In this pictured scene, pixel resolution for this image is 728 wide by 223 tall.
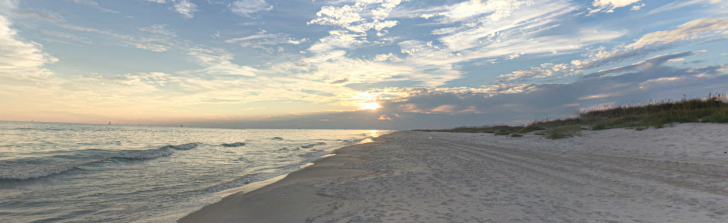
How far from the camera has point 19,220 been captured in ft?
20.6

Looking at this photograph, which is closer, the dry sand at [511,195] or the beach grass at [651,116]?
the dry sand at [511,195]

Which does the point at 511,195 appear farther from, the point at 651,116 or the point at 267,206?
the point at 651,116

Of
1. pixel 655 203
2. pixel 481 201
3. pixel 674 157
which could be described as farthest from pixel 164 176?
pixel 674 157

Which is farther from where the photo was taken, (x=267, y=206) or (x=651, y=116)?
(x=651, y=116)

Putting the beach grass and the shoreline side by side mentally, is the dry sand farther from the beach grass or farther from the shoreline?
the beach grass

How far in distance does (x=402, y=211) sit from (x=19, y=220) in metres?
8.59

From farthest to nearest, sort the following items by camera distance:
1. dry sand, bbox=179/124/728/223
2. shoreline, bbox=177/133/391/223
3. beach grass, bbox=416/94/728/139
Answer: beach grass, bbox=416/94/728/139
shoreline, bbox=177/133/391/223
dry sand, bbox=179/124/728/223

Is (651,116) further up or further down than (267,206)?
further up

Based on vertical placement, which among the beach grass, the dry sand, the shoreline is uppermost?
the beach grass

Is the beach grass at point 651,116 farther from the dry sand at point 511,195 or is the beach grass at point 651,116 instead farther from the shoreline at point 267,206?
the shoreline at point 267,206

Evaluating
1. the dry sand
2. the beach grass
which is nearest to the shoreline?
the dry sand

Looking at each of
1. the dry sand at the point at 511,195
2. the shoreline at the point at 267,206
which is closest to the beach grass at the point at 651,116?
the dry sand at the point at 511,195

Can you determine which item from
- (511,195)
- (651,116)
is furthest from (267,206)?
(651,116)

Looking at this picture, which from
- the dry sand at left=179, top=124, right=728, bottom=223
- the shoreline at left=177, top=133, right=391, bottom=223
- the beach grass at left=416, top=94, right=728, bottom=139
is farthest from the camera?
the beach grass at left=416, top=94, right=728, bottom=139
